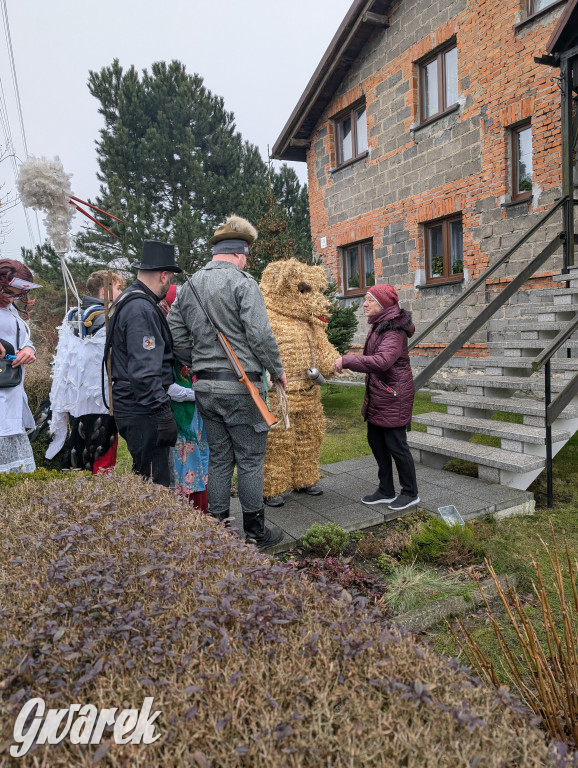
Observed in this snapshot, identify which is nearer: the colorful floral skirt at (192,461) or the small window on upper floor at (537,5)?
the colorful floral skirt at (192,461)

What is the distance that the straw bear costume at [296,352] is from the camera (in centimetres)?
428

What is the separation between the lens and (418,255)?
11.1 metres

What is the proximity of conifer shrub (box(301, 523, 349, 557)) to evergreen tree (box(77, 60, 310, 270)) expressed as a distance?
1501cm

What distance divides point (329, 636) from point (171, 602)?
1.56 feet

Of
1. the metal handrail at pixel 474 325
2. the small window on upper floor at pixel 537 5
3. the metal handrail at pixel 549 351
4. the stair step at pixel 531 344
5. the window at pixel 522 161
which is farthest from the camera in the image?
the window at pixel 522 161

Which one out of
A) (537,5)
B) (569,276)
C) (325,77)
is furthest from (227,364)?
(325,77)

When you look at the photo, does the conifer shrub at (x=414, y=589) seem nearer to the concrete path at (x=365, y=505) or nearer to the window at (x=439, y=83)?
the concrete path at (x=365, y=505)

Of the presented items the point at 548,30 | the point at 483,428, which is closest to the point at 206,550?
the point at 483,428

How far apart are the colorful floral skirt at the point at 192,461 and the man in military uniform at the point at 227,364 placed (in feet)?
1.27

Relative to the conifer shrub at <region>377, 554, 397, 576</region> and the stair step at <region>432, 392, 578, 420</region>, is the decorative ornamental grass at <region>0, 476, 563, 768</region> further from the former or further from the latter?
the stair step at <region>432, 392, 578, 420</region>

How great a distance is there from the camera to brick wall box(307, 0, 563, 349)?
8.45 meters

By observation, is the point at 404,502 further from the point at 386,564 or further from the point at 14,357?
the point at 14,357

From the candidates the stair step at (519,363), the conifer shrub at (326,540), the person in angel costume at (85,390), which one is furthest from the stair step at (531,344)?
the person in angel costume at (85,390)

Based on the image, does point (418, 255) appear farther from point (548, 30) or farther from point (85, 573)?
point (85, 573)
